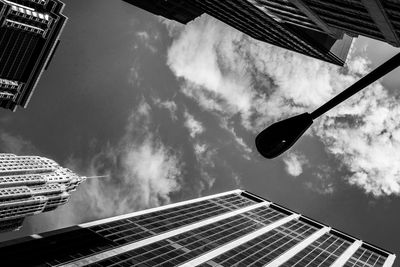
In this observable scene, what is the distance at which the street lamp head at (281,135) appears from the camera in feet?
12.2

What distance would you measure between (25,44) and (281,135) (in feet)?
514

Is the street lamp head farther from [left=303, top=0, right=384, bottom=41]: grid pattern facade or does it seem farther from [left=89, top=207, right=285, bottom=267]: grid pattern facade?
[left=89, top=207, right=285, bottom=267]: grid pattern facade

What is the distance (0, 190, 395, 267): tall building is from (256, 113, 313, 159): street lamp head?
5519 cm

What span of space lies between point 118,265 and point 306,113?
57305 millimetres

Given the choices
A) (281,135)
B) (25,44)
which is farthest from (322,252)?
(25,44)

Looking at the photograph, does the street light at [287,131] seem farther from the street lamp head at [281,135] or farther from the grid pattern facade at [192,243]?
the grid pattern facade at [192,243]

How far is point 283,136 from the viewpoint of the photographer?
12.5 ft

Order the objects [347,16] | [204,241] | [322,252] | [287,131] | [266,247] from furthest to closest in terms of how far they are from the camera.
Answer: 1. [322,252]
2. [266,247]
3. [204,241]
4. [347,16]
5. [287,131]

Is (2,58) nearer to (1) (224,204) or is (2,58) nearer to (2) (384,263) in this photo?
(1) (224,204)

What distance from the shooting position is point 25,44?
142875mm

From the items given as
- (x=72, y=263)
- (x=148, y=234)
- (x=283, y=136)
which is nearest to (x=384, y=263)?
(x=148, y=234)

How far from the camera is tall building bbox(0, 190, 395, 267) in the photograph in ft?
189

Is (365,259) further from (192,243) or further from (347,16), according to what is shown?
(347,16)

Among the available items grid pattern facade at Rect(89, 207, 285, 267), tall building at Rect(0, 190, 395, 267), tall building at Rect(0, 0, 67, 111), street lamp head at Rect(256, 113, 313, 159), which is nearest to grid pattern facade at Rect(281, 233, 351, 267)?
tall building at Rect(0, 190, 395, 267)
